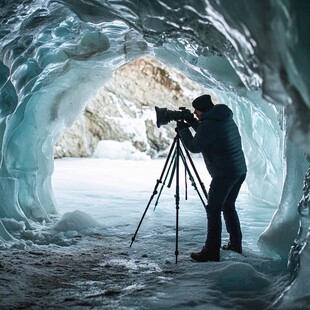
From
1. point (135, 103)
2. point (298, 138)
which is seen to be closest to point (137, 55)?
point (298, 138)

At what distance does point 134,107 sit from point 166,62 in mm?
12976

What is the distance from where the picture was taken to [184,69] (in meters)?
7.70

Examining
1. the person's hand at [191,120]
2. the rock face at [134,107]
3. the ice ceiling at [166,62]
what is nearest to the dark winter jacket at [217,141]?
the person's hand at [191,120]

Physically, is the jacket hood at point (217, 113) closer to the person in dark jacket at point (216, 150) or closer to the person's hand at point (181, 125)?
the person in dark jacket at point (216, 150)

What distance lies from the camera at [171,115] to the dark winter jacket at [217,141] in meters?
0.12

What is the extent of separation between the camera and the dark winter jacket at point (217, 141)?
12.6 feet

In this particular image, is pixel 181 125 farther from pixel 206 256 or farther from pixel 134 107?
pixel 134 107

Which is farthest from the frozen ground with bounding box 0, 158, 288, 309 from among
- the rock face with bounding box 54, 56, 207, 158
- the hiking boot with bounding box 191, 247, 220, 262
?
the rock face with bounding box 54, 56, 207, 158

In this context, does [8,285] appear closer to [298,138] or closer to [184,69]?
[298,138]

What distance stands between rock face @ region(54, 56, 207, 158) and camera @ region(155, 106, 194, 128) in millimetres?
15980

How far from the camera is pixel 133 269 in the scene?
4.05 metres

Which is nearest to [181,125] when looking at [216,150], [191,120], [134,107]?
[191,120]

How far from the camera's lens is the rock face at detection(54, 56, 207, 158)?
20.1 metres

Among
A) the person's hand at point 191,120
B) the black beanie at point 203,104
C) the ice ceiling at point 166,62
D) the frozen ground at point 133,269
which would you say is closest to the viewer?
the ice ceiling at point 166,62
